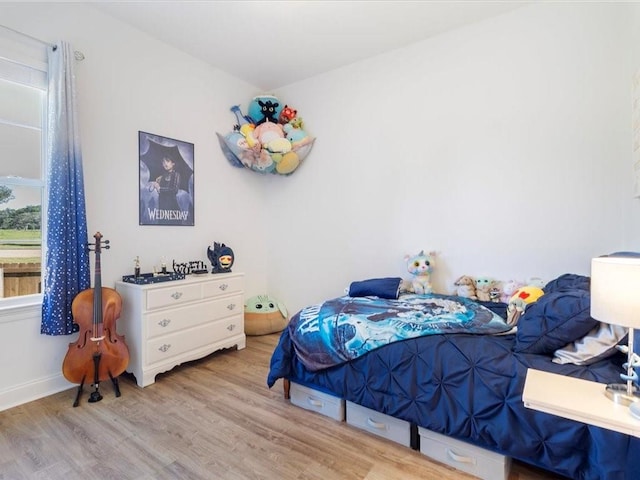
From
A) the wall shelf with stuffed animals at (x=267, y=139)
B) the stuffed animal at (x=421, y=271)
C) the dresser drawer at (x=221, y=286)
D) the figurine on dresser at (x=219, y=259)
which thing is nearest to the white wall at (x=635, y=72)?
the stuffed animal at (x=421, y=271)

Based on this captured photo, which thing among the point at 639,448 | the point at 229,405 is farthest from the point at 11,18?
the point at 639,448

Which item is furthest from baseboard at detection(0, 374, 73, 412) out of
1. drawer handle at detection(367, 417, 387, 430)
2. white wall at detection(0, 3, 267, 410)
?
drawer handle at detection(367, 417, 387, 430)

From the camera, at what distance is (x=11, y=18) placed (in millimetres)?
2113

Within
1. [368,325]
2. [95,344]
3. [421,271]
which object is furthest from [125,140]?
[421,271]

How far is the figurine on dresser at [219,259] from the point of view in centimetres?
313

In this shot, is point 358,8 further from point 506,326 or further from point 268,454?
point 268,454

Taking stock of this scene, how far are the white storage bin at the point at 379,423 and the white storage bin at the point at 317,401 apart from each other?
0.07m

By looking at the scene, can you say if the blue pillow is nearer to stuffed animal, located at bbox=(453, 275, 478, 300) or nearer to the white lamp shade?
stuffed animal, located at bbox=(453, 275, 478, 300)

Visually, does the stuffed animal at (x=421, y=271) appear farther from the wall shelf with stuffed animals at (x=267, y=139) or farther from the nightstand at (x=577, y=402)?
the wall shelf with stuffed animals at (x=267, y=139)

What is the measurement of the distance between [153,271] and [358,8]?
2790mm

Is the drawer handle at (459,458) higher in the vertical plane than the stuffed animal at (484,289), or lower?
lower

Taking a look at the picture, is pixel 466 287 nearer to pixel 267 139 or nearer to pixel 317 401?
pixel 317 401

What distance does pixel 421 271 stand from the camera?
2785mm

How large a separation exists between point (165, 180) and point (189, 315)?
1272 millimetres
